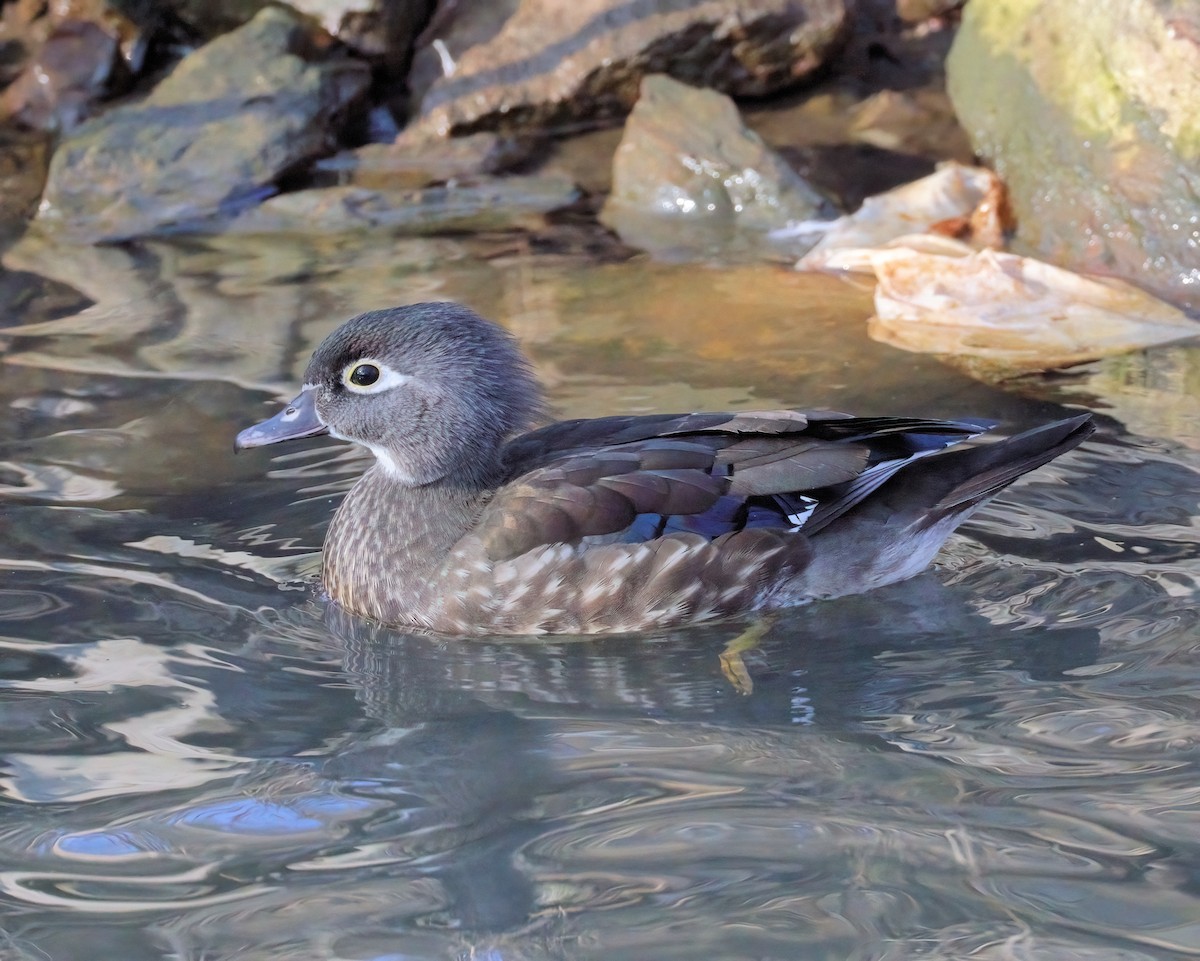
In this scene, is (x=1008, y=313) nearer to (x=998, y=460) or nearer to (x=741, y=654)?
(x=998, y=460)

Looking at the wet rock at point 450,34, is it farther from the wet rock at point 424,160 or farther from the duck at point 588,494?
the duck at point 588,494

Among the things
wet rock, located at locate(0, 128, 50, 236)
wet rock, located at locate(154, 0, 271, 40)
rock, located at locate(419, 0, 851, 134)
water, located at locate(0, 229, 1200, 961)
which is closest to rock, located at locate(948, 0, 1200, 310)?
water, located at locate(0, 229, 1200, 961)

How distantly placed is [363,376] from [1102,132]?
15.8 ft

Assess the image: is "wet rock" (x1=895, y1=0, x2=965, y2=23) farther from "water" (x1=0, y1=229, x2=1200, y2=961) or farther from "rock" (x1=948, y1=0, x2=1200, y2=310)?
"water" (x1=0, y1=229, x2=1200, y2=961)

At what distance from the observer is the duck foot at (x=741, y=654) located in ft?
15.6

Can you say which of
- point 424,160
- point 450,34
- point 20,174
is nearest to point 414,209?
point 424,160

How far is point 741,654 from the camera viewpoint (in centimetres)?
498

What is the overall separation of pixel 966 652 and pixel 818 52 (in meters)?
6.29

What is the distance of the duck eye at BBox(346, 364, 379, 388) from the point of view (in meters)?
5.26

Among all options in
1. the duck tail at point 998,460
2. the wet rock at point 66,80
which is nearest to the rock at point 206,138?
the wet rock at point 66,80

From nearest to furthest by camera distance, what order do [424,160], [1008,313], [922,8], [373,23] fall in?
[1008,313]
[424,160]
[373,23]
[922,8]

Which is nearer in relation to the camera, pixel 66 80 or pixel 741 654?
pixel 741 654

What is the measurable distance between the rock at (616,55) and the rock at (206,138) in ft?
2.55

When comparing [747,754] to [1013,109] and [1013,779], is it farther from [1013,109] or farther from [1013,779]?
[1013,109]
